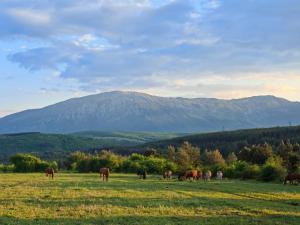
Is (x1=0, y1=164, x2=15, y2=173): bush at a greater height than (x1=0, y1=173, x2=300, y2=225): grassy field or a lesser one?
lesser

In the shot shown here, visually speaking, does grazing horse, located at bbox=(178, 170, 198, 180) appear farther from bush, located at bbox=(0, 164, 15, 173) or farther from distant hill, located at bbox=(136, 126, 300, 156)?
distant hill, located at bbox=(136, 126, 300, 156)

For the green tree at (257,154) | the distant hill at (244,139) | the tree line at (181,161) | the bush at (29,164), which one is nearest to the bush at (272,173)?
the tree line at (181,161)

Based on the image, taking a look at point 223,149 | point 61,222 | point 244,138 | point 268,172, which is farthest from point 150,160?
point 61,222

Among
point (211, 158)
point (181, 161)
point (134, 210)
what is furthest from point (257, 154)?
point (134, 210)

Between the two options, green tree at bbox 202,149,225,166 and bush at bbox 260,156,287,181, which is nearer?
bush at bbox 260,156,287,181

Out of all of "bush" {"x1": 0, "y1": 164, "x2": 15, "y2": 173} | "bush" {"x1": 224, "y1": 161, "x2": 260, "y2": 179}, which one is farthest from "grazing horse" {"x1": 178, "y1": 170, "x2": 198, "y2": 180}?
"bush" {"x1": 0, "y1": 164, "x2": 15, "y2": 173}

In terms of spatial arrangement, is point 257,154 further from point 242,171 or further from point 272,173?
point 272,173

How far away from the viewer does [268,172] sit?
65.2 metres

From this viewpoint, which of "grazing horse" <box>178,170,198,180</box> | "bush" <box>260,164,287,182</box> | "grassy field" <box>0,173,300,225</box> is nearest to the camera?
"grassy field" <box>0,173,300,225</box>

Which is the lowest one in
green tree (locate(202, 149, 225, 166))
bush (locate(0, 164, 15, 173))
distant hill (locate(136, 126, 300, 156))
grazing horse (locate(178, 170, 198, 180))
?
bush (locate(0, 164, 15, 173))

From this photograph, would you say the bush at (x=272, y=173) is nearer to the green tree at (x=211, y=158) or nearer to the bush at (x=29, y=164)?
the green tree at (x=211, y=158)

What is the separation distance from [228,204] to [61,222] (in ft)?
39.4

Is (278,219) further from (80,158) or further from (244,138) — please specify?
(244,138)

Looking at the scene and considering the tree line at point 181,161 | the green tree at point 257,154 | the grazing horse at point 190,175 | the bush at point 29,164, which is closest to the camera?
the grazing horse at point 190,175
